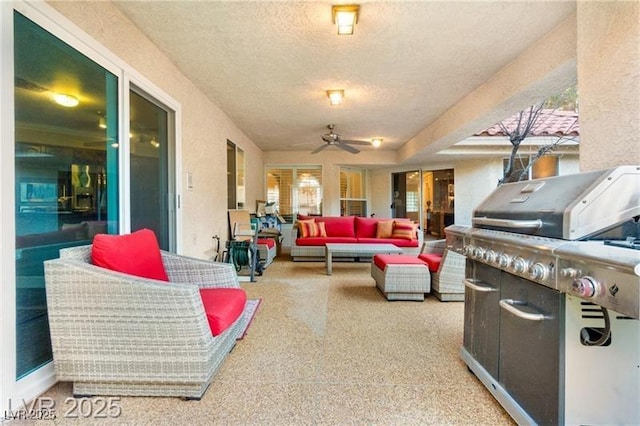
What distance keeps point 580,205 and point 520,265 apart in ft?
1.06

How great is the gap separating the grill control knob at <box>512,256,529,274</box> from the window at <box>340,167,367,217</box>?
24.0 feet

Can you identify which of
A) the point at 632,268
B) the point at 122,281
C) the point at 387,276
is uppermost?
the point at 632,268

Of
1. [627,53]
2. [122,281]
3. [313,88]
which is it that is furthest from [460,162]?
[122,281]

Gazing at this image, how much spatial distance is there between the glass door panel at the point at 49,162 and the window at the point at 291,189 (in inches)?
246

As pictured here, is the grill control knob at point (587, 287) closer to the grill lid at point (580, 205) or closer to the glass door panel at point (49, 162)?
the grill lid at point (580, 205)

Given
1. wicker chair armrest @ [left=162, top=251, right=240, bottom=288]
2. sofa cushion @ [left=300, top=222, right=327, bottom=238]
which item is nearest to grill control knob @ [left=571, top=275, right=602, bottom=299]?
wicker chair armrest @ [left=162, top=251, right=240, bottom=288]

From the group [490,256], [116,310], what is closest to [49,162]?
[116,310]

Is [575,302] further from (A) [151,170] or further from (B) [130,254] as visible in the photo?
(A) [151,170]

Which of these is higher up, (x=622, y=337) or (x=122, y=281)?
(x=122, y=281)

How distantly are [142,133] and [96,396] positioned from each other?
205 centimetres

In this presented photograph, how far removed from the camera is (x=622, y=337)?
120cm

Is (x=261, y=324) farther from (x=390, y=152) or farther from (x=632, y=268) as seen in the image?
(x=390, y=152)

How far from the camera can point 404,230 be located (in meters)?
6.25

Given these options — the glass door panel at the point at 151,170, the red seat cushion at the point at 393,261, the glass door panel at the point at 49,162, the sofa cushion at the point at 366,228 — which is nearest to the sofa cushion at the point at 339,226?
the sofa cushion at the point at 366,228
